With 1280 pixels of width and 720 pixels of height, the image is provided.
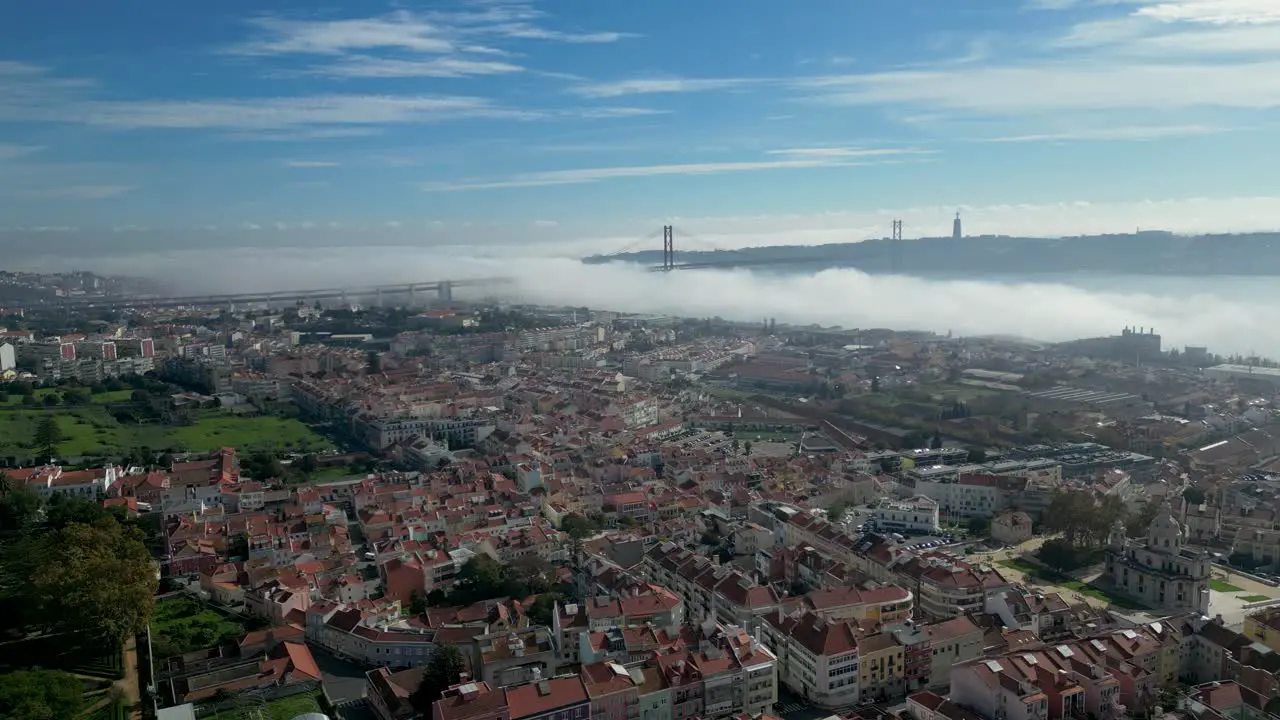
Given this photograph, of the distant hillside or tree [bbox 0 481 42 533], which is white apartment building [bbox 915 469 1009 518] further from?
the distant hillside

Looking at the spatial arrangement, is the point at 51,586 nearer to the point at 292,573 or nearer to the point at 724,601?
the point at 292,573

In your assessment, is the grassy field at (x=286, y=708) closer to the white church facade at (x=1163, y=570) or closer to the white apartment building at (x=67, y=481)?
the white apartment building at (x=67, y=481)

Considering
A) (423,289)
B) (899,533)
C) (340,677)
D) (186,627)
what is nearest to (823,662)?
(340,677)

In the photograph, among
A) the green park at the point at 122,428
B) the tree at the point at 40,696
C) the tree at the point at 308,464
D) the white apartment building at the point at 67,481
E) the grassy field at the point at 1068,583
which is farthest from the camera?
the green park at the point at 122,428

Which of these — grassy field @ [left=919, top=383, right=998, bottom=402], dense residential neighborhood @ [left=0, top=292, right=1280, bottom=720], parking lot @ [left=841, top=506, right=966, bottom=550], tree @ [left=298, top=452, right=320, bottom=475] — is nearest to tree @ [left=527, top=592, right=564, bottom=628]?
dense residential neighborhood @ [left=0, top=292, right=1280, bottom=720]

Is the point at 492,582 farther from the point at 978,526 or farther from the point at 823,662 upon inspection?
the point at 978,526

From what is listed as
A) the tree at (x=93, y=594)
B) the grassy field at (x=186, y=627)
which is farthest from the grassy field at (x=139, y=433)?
the tree at (x=93, y=594)

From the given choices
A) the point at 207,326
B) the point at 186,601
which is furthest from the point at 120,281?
the point at 186,601
